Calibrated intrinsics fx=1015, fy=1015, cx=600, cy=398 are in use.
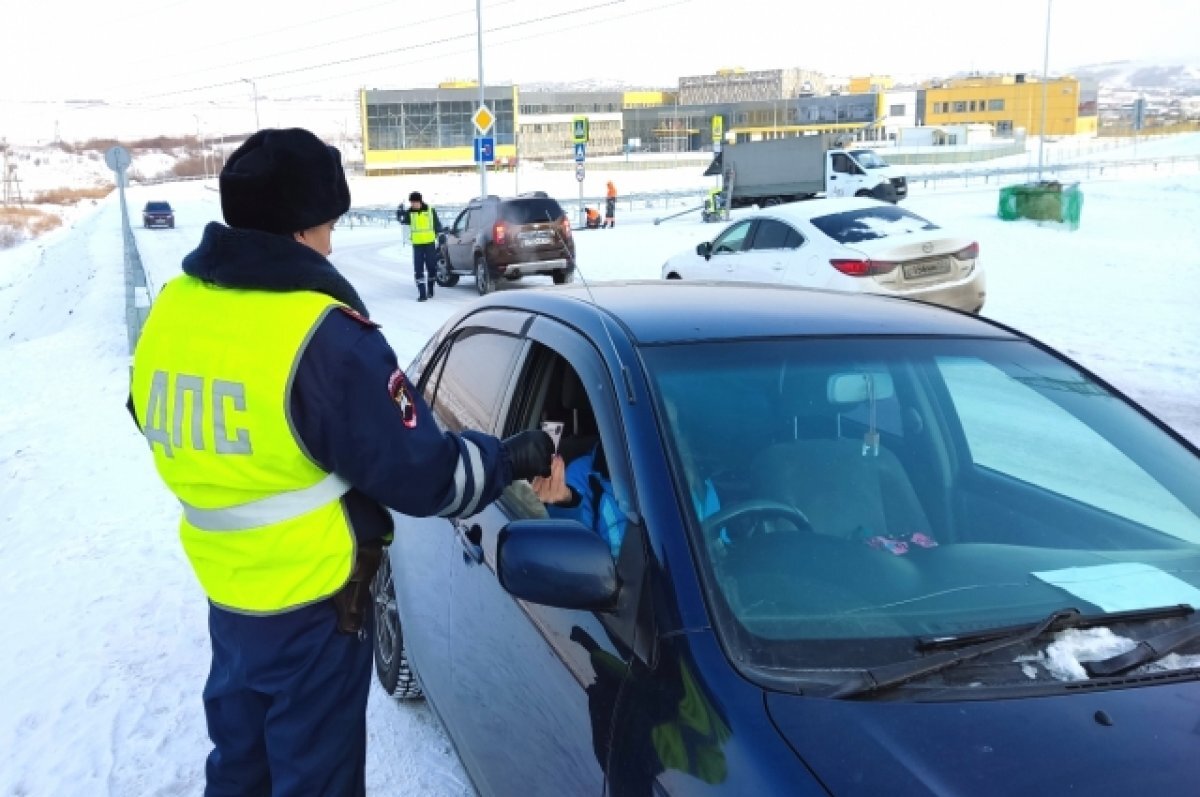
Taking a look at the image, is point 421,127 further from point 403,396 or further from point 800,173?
point 403,396

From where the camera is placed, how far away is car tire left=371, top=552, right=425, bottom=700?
12.6ft

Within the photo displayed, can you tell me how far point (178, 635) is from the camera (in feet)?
15.1

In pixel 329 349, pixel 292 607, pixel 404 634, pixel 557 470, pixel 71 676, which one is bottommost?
pixel 71 676

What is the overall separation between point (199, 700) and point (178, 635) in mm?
693

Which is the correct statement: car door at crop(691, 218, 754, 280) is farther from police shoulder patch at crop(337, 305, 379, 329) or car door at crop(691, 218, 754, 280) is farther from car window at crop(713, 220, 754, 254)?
police shoulder patch at crop(337, 305, 379, 329)

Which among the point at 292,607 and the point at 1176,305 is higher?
the point at 292,607

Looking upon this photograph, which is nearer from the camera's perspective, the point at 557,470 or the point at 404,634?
the point at 557,470

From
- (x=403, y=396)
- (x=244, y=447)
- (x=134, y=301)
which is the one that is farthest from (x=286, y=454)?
(x=134, y=301)

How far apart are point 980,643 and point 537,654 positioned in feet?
3.26

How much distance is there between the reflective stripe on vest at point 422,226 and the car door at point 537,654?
1472 centimetres

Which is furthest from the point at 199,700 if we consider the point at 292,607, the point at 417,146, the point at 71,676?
the point at 417,146

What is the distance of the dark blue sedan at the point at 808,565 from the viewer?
66.7 inches

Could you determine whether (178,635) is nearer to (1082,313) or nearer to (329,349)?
(329,349)

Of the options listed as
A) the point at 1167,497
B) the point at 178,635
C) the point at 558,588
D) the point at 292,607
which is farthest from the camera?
the point at 178,635
